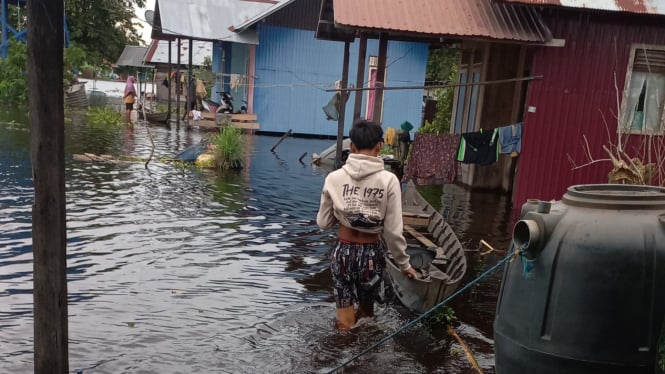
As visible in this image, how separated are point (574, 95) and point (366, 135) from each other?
716 centimetres

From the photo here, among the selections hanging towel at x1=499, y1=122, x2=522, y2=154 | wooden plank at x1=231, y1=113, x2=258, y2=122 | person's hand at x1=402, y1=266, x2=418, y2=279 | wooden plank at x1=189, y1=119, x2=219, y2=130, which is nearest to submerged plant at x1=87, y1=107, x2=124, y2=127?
wooden plank at x1=189, y1=119, x2=219, y2=130

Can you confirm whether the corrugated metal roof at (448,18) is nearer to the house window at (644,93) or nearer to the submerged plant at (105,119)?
the house window at (644,93)

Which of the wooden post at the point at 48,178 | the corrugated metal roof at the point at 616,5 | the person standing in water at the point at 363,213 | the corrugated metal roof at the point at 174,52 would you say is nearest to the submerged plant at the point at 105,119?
the corrugated metal roof at the point at 174,52

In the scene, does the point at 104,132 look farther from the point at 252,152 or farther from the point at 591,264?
the point at 591,264

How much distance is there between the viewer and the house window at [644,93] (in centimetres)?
1009

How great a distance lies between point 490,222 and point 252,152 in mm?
9150

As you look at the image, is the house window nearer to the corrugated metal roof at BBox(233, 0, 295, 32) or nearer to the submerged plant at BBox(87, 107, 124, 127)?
the corrugated metal roof at BBox(233, 0, 295, 32)

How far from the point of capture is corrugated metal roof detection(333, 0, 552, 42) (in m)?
8.70

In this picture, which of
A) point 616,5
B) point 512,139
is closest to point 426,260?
point 512,139

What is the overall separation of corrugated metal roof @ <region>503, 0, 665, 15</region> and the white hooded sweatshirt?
6119mm

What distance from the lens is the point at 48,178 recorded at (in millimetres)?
3141

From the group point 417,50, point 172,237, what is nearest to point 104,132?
point 417,50

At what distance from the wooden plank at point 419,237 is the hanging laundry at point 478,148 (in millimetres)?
2706

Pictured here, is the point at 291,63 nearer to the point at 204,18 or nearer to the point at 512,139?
the point at 204,18
